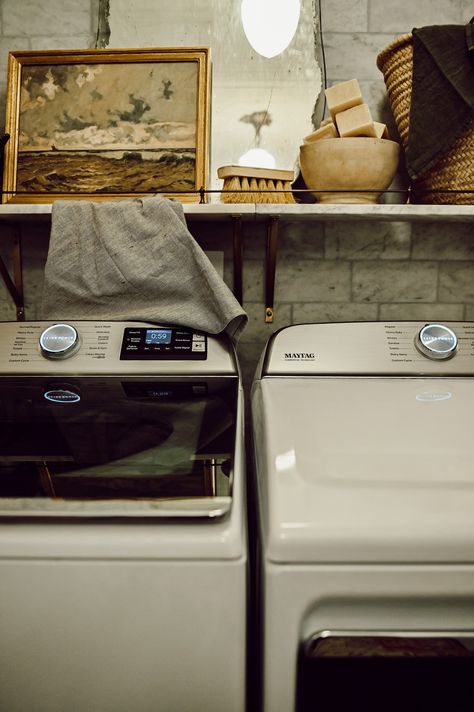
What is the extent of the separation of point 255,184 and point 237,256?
0.76ft

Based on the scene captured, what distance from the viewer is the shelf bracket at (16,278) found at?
154 cm

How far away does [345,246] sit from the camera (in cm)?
160

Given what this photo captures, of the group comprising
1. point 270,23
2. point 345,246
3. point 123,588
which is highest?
point 270,23

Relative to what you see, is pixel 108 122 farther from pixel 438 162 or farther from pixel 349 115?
pixel 438 162

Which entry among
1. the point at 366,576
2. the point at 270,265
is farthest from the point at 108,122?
the point at 366,576

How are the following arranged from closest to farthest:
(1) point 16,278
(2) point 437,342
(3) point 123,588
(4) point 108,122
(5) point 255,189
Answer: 1. (3) point 123,588
2. (2) point 437,342
3. (5) point 255,189
4. (4) point 108,122
5. (1) point 16,278

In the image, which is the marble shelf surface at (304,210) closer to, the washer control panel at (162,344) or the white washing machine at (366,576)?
the washer control panel at (162,344)

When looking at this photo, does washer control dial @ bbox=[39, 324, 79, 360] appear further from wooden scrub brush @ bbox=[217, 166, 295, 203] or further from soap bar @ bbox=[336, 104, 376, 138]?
soap bar @ bbox=[336, 104, 376, 138]

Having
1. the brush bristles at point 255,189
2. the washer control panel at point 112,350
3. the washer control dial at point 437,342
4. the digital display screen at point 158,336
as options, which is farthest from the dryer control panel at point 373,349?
the brush bristles at point 255,189

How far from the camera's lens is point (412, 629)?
0.72m

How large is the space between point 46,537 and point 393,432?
586 millimetres

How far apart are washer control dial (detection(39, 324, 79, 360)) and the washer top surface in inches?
18.1

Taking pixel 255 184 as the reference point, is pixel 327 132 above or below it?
above

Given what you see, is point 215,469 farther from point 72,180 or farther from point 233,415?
point 72,180
